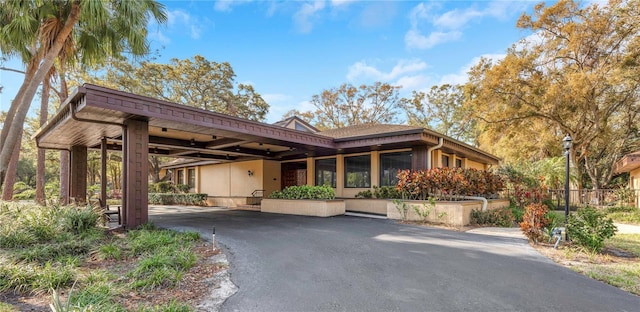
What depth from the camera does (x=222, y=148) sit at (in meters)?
12.8

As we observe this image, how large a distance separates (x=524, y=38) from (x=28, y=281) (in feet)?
65.3

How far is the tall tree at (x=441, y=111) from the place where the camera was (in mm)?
27344

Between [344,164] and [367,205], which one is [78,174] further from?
[367,205]

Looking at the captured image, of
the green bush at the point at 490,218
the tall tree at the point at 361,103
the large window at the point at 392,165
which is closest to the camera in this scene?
the green bush at the point at 490,218

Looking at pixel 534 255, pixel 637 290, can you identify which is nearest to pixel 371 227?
pixel 534 255

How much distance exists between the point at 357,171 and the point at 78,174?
37.2 feet

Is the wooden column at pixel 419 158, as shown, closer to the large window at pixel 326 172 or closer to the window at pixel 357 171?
the window at pixel 357 171

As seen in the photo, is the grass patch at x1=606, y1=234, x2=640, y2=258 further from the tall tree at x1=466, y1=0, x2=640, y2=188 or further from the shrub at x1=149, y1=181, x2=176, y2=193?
the shrub at x1=149, y1=181, x2=176, y2=193

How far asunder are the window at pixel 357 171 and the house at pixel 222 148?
0.15 ft

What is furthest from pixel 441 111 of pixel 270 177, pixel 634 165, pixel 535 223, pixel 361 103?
pixel 535 223

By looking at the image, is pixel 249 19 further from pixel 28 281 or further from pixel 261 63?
pixel 28 281

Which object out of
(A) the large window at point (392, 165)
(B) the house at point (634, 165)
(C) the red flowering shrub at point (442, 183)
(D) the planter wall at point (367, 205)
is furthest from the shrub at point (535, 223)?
(B) the house at point (634, 165)

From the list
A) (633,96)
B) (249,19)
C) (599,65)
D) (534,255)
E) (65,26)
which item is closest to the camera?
(534,255)

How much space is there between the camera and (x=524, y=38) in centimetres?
1521
